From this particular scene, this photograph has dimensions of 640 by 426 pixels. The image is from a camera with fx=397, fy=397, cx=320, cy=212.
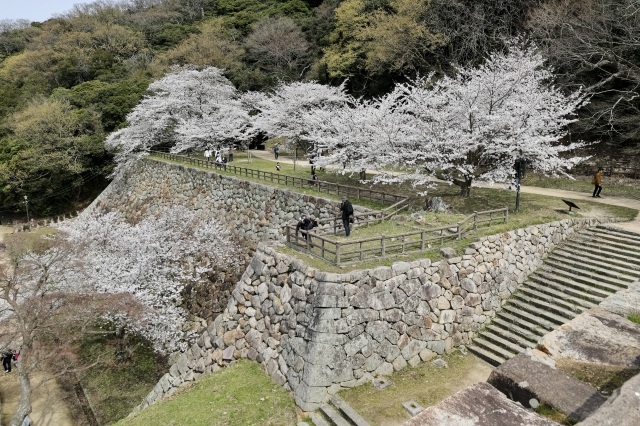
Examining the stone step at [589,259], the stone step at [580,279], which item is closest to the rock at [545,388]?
the stone step at [580,279]

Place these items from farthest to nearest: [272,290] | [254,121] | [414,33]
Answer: [254,121] < [414,33] < [272,290]

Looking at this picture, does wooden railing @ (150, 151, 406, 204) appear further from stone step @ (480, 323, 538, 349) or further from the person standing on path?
the person standing on path

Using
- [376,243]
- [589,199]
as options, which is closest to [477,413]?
[376,243]

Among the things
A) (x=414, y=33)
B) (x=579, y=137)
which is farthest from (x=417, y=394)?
(x=414, y=33)

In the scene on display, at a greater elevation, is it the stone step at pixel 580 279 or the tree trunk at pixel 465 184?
the tree trunk at pixel 465 184

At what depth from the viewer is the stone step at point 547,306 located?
10.7m

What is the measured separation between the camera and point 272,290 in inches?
440

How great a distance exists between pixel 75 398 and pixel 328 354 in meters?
10.3

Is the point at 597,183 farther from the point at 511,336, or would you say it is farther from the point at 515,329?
the point at 511,336

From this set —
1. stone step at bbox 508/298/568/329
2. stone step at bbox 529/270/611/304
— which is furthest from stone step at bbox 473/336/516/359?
stone step at bbox 529/270/611/304

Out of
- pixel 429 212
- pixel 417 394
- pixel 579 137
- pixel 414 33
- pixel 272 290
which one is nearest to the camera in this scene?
pixel 417 394

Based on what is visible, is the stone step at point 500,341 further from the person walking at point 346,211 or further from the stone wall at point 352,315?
the person walking at point 346,211

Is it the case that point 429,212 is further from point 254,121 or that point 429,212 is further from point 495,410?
point 254,121

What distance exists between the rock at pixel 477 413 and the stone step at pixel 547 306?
33.6 ft
